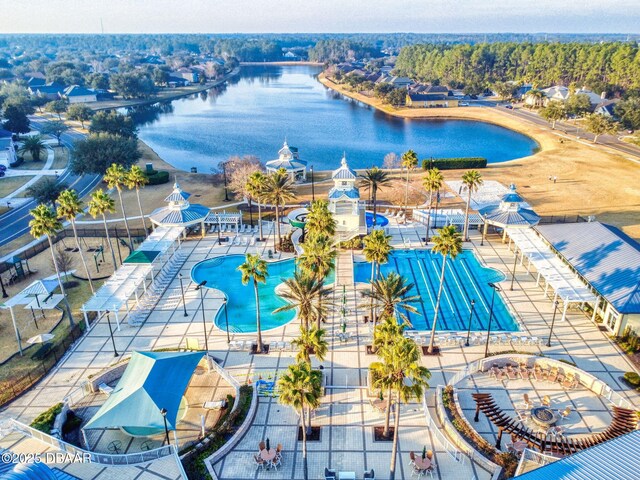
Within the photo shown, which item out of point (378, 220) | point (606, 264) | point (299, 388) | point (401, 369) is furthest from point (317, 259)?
point (378, 220)

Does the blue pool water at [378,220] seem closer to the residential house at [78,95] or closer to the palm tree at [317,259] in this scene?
the palm tree at [317,259]

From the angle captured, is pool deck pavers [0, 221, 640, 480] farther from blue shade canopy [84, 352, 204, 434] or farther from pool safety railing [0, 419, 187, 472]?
blue shade canopy [84, 352, 204, 434]

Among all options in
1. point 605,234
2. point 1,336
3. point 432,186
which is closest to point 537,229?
point 605,234

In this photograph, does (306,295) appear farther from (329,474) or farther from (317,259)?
(329,474)

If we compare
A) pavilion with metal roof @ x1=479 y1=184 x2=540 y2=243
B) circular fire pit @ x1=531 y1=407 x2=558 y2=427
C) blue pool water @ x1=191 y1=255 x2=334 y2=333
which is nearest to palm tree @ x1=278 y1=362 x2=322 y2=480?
circular fire pit @ x1=531 y1=407 x2=558 y2=427

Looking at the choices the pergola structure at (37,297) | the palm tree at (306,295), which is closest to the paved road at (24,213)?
the pergola structure at (37,297)

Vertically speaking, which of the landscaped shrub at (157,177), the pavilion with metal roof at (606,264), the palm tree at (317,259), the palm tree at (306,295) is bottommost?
the landscaped shrub at (157,177)
